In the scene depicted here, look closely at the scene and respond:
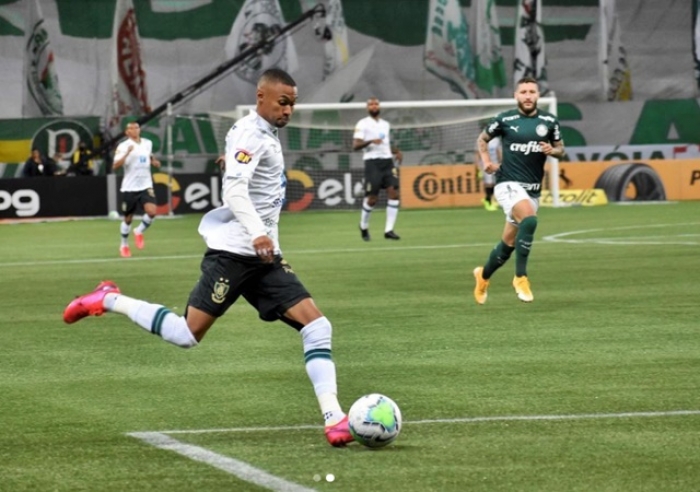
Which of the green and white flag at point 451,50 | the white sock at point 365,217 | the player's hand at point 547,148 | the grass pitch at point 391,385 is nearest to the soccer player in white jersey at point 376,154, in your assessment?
the white sock at point 365,217

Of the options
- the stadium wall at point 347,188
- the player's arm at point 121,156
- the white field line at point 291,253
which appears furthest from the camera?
the stadium wall at point 347,188

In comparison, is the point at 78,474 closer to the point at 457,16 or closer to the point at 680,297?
the point at 680,297

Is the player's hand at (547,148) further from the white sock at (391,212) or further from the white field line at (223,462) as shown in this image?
the white sock at (391,212)

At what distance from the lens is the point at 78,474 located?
7.01 meters

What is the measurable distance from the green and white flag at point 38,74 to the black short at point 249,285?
126ft

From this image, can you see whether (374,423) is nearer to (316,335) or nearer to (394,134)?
(316,335)

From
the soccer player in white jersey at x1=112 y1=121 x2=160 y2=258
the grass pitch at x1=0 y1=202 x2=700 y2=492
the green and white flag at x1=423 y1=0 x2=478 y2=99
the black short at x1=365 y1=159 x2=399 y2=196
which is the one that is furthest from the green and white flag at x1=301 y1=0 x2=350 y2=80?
the grass pitch at x1=0 y1=202 x2=700 y2=492

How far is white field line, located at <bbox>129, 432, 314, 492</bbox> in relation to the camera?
6656 millimetres

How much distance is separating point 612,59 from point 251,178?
42.2m

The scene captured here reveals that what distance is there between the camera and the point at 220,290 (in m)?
8.23

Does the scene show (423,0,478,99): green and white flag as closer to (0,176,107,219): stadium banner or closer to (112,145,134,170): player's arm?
(0,176,107,219): stadium banner

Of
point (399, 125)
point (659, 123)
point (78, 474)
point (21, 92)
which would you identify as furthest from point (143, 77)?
point (78, 474)

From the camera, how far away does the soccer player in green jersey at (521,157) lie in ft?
53.2

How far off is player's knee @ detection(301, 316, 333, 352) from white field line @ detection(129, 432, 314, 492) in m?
0.86
